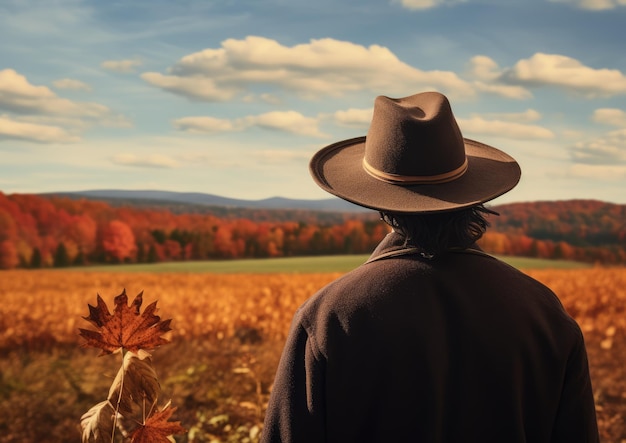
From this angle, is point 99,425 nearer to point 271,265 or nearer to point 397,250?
point 397,250

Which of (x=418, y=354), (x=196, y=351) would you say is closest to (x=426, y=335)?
(x=418, y=354)

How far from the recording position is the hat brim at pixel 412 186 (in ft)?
7.09

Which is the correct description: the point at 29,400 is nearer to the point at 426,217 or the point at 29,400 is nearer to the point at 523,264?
the point at 426,217

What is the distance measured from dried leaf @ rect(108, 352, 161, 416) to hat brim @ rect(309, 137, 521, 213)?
784 mm

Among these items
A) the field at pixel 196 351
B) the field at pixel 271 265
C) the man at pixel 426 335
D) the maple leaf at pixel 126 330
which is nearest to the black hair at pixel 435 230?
the man at pixel 426 335

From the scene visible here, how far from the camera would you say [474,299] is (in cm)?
216

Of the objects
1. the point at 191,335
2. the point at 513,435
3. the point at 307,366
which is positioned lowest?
the point at 191,335

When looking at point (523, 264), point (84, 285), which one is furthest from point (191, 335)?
point (523, 264)

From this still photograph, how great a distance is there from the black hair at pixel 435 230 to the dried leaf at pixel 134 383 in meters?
0.86

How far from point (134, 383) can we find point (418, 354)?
0.83 meters

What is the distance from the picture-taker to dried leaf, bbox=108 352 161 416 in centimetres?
203

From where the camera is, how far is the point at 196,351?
7.78m

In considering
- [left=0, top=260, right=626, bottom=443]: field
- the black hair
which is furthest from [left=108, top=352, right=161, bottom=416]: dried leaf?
[left=0, top=260, right=626, bottom=443]: field

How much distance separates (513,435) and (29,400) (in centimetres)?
614
